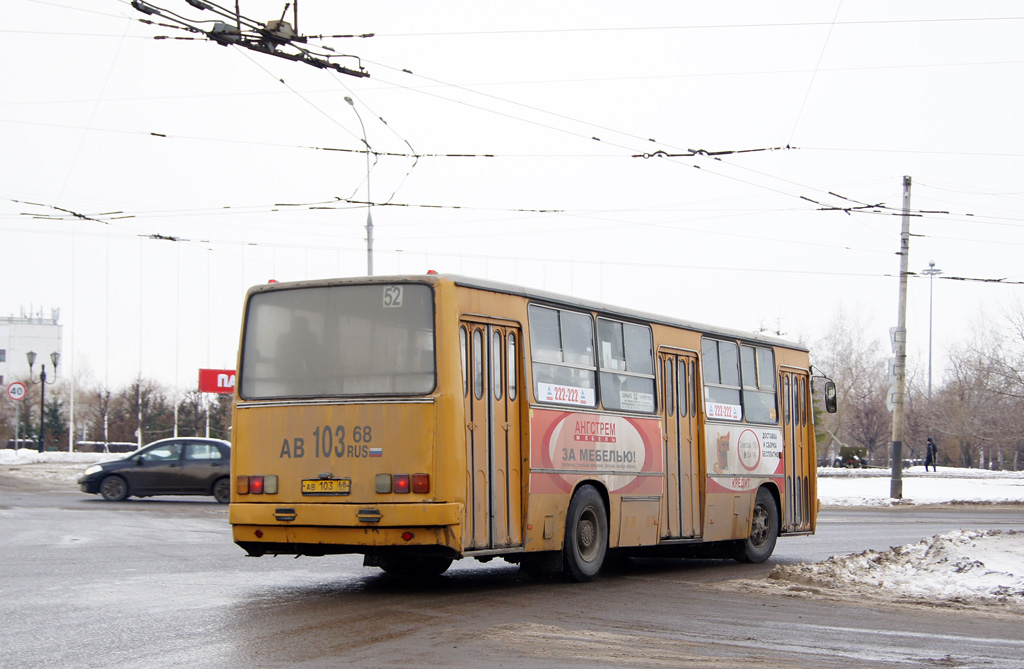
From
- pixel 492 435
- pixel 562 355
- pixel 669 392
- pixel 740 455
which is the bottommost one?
pixel 740 455

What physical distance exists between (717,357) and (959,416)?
54.4 meters

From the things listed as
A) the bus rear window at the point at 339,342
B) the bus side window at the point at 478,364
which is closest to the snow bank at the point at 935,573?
the bus side window at the point at 478,364

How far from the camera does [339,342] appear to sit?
1122 centimetres

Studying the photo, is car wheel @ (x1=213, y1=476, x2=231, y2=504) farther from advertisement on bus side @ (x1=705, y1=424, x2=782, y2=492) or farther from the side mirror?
the side mirror

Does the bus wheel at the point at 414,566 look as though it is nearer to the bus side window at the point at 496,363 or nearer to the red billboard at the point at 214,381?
the bus side window at the point at 496,363

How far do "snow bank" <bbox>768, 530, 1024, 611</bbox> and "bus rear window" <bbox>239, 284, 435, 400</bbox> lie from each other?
182 inches

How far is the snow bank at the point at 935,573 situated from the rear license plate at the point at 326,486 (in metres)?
4.70

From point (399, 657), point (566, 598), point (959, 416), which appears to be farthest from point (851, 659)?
point (959, 416)

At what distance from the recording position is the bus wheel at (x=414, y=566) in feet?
42.1

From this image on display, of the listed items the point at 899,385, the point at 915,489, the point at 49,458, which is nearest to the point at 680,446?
the point at 899,385

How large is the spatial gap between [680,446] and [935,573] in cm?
329

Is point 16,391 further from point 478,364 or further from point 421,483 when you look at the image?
point 421,483

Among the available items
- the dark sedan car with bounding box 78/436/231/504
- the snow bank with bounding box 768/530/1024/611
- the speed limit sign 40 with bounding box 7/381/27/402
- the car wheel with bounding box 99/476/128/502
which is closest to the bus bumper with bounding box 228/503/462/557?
the snow bank with bounding box 768/530/1024/611

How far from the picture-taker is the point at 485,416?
11.3m
